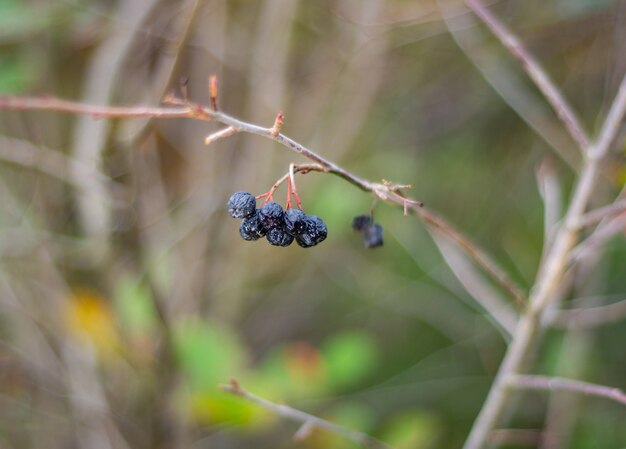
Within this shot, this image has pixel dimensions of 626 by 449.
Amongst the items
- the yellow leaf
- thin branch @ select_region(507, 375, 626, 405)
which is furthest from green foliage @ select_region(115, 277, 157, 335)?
thin branch @ select_region(507, 375, 626, 405)

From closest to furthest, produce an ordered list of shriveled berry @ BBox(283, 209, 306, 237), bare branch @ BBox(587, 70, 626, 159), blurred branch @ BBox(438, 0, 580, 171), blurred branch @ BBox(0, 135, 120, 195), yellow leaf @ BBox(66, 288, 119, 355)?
shriveled berry @ BBox(283, 209, 306, 237) → bare branch @ BBox(587, 70, 626, 159) → blurred branch @ BBox(0, 135, 120, 195) → yellow leaf @ BBox(66, 288, 119, 355) → blurred branch @ BBox(438, 0, 580, 171)

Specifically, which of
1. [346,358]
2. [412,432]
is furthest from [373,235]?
[412,432]

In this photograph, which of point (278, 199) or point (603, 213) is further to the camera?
point (278, 199)

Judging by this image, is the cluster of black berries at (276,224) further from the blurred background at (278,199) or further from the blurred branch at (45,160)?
the blurred branch at (45,160)

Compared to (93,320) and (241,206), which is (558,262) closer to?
(241,206)

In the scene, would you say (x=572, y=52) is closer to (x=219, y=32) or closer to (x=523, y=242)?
(x=523, y=242)

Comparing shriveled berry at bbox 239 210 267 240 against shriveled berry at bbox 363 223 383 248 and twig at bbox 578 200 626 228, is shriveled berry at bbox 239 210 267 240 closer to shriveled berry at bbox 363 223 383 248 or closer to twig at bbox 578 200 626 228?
shriveled berry at bbox 363 223 383 248

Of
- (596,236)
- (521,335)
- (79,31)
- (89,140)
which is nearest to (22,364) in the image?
(89,140)
